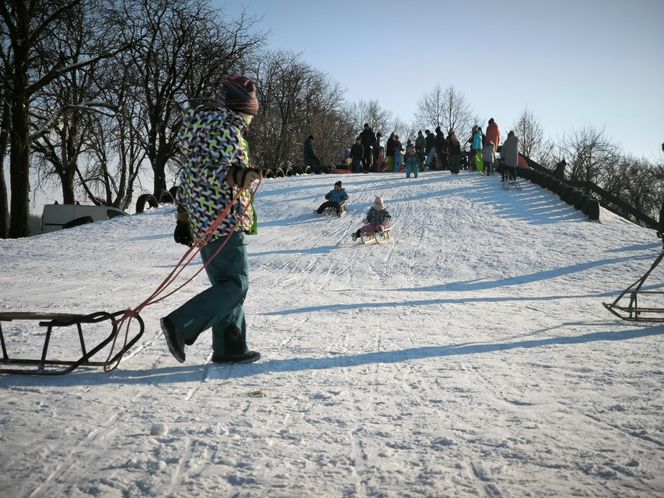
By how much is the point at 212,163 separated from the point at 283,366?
144 cm

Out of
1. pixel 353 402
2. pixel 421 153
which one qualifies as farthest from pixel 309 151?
pixel 353 402

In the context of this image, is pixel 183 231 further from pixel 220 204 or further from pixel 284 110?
pixel 284 110

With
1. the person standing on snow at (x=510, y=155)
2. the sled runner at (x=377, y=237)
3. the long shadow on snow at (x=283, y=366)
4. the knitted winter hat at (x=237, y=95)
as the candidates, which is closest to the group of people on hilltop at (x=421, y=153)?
the person standing on snow at (x=510, y=155)

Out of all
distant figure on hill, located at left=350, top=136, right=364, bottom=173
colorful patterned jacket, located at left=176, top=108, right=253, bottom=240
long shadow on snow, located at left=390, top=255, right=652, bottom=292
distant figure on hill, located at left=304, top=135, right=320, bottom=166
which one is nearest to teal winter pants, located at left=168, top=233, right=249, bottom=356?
colorful patterned jacket, located at left=176, top=108, right=253, bottom=240

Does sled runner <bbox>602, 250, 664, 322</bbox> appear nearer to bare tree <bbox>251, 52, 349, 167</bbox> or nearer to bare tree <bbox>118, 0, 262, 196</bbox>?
bare tree <bbox>118, 0, 262, 196</bbox>

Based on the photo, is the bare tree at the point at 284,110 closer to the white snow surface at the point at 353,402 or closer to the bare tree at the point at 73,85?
the bare tree at the point at 73,85

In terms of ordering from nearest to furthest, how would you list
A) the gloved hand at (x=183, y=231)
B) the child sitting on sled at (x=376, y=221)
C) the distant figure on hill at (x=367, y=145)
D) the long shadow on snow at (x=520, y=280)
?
1. the gloved hand at (x=183, y=231)
2. the long shadow on snow at (x=520, y=280)
3. the child sitting on sled at (x=376, y=221)
4. the distant figure on hill at (x=367, y=145)

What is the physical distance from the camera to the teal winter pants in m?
3.23

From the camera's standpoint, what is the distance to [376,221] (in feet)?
43.4

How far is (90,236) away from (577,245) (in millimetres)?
11763

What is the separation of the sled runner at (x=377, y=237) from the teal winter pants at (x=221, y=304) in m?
9.48

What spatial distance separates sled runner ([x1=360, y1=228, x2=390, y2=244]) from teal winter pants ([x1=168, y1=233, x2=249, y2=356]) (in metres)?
9.48

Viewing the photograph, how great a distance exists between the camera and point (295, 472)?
2.12 metres

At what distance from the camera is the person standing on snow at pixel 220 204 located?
3.25 m
